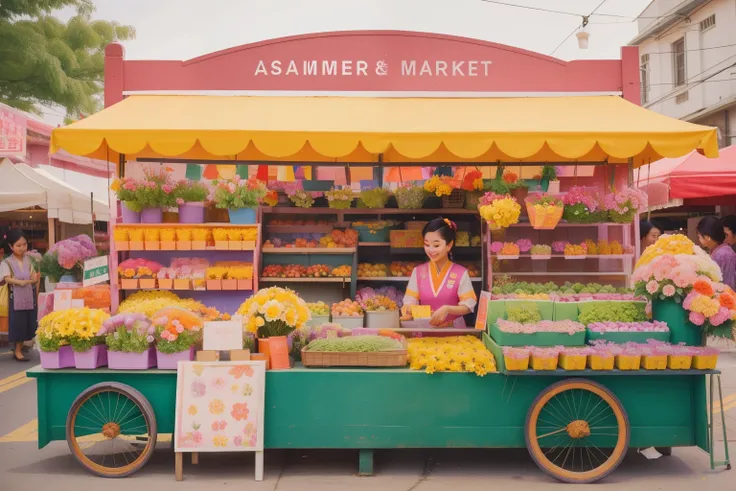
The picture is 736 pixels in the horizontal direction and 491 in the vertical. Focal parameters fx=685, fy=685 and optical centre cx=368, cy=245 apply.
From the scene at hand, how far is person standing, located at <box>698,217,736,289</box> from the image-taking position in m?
10.8

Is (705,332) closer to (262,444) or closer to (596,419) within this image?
(596,419)

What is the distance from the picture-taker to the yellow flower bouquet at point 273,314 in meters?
5.82

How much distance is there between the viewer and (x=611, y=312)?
6.30m

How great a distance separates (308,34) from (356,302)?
3392 millimetres

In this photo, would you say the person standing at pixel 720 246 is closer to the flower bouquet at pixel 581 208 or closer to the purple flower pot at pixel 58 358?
the flower bouquet at pixel 581 208

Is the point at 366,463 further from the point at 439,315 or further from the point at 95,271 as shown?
the point at 95,271

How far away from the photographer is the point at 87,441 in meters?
6.84

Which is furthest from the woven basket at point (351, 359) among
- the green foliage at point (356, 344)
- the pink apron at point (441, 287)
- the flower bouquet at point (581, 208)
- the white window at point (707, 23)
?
the white window at point (707, 23)

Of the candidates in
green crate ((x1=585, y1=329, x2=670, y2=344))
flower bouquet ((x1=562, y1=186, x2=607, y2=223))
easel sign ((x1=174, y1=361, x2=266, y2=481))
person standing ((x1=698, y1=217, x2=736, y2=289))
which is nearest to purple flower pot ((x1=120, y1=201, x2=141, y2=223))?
easel sign ((x1=174, y1=361, x2=266, y2=481))

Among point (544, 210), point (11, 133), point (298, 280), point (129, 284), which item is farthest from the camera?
point (11, 133)

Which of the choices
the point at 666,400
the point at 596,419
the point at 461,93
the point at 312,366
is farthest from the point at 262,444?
the point at 461,93

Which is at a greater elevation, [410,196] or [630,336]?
[410,196]

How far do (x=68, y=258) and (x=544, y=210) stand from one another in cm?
603

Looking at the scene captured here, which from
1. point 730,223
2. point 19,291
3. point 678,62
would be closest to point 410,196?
point 730,223
